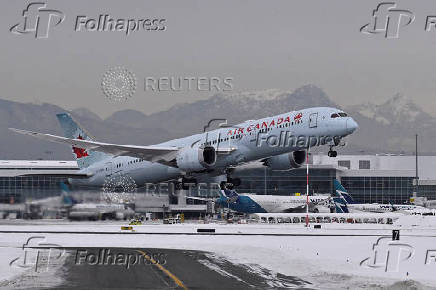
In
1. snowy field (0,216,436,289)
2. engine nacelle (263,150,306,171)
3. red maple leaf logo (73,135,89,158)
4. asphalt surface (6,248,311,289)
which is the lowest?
asphalt surface (6,248,311,289)

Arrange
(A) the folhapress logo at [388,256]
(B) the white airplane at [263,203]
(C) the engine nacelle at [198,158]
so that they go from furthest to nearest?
1. (B) the white airplane at [263,203]
2. (C) the engine nacelle at [198,158]
3. (A) the folhapress logo at [388,256]

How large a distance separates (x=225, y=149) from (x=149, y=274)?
→ 29.8m

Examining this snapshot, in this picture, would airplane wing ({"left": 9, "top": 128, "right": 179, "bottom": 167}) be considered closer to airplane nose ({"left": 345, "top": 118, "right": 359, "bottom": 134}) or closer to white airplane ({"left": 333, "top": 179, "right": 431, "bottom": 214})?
airplane nose ({"left": 345, "top": 118, "right": 359, "bottom": 134})

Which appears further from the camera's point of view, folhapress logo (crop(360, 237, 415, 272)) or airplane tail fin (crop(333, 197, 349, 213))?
airplane tail fin (crop(333, 197, 349, 213))

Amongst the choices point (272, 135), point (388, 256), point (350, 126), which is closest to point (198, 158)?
point (272, 135)

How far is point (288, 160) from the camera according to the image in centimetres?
6850

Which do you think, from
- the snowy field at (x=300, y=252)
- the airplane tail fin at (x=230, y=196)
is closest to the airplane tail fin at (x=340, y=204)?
the airplane tail fin at (x=230, y=196)

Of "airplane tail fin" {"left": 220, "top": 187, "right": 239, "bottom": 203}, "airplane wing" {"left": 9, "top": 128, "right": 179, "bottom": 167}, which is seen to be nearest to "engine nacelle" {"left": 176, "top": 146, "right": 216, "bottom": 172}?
"airplane wing" {"left": 9, "top": 128, "right": 179, "bottom": 167}

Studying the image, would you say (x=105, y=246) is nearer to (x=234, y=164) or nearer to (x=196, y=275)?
(x=234, y=164)

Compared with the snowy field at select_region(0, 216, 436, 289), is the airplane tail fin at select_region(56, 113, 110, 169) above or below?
above

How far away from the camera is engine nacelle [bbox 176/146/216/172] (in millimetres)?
65019

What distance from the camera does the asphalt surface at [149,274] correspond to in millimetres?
31828

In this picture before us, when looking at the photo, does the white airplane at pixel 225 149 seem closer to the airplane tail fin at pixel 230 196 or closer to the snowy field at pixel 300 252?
the snowy field at pixel 300 252

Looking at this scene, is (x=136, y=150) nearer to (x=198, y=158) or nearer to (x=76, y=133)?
(x=198, y=158)
